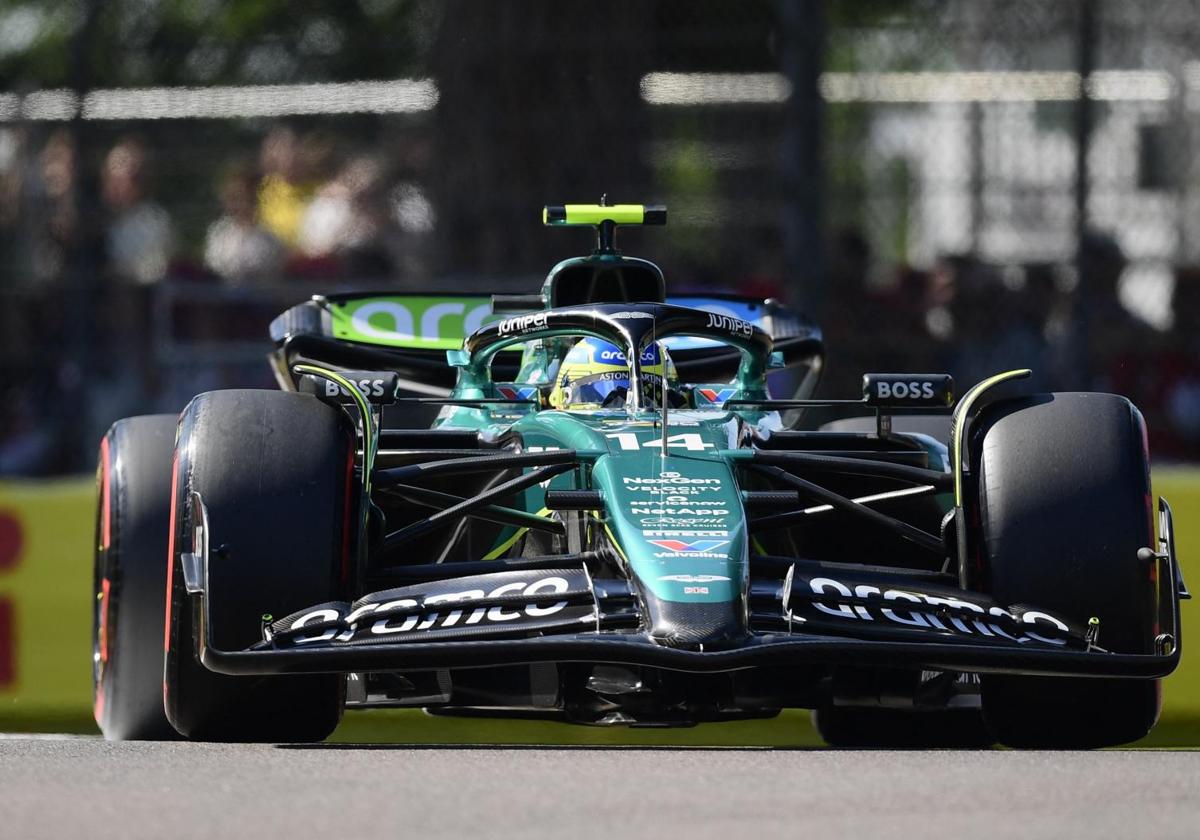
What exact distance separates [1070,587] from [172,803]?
88.3 inches

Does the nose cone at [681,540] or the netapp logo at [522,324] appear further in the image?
the netapp logo at [522,324]

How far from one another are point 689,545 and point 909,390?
3.71 feet

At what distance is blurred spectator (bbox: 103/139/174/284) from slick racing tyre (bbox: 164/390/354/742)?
5.83 metres

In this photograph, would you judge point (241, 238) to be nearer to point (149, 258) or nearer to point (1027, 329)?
point (149, 258)

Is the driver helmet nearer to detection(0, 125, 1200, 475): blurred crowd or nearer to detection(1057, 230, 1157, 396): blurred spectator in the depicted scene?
detection(0, 125, 1200, 475): blurred crowd

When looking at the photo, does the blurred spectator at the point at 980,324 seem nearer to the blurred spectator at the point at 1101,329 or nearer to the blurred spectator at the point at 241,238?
the blurred spectator at the point at 1101,329

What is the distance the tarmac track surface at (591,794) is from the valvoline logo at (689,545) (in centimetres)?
45

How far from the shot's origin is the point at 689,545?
200 inches

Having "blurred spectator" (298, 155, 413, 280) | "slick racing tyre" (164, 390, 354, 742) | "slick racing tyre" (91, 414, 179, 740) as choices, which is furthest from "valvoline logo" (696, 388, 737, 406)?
"blurred spectator" (298, 155, 413, 280)

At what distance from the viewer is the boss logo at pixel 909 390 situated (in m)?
5.93

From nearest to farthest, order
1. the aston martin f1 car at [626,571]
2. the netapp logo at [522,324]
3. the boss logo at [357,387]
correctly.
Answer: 1. the aston martin f1 car at [626,571]
2. the boss logo at [357,387]
3. the netapp logo at [522,324]

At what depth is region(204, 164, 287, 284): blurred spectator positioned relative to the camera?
36.5 feet

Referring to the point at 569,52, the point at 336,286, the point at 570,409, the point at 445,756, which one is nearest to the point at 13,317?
the point at 336,286

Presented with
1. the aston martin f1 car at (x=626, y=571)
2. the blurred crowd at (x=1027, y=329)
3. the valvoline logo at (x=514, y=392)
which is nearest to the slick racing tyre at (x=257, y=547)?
the aston martin f1 car at (x=626, y=571)
